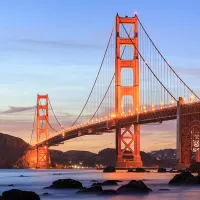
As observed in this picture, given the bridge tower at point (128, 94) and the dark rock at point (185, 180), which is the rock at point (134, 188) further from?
the bridge tower at point (128, 94)

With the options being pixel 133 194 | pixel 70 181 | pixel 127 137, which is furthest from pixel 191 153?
pixel 133 194

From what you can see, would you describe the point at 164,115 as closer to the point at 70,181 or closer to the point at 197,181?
the point at 197,181

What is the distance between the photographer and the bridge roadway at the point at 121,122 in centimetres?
6650

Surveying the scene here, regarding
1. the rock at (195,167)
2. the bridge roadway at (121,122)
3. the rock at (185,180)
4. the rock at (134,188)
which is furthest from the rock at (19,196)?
the bridge roadway at (121,122)

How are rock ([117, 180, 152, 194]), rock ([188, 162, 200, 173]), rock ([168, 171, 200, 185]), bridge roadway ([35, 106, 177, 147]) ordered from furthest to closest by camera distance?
bridge roadway ([35, 106, 177, 147]) → rock ([188, 162, 200, 173]) → rock ([168, 171, 200, 185]) → rock ([117, 180, 152, 194])

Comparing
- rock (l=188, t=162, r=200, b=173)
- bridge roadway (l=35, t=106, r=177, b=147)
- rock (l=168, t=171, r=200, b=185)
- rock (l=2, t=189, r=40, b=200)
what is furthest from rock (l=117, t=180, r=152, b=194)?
bridge roadway (l=35, t=106, r=177, b=147)

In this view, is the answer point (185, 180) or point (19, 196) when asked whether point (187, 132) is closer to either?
point (185, 180)

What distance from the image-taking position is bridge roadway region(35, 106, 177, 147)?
66.5m

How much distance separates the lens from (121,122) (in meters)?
73.9

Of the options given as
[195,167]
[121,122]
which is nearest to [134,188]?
[195,167]

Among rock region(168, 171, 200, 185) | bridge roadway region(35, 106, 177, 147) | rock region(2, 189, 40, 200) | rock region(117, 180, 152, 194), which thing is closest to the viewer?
rock region(2, 189, 40, 200)

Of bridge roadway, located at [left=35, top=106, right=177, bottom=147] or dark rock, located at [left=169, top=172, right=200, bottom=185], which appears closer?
dark rock, located at [left=169, top=172, right=200, bottom=185]

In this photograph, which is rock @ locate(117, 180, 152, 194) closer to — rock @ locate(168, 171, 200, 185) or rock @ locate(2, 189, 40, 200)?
rock @ locate(168, 171, 200, 185)

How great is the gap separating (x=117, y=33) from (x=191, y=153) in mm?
18933
